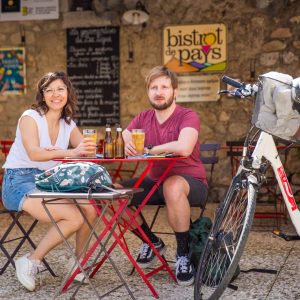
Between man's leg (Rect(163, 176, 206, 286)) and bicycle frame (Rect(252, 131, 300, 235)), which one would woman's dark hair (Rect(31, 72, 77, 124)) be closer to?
man's leg (Rect(163, 176, 206, 286))

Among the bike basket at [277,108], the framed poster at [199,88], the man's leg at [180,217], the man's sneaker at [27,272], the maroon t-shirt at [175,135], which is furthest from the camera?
the framed poster at [199,88]

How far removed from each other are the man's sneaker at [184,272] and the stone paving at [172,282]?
0.13 feet

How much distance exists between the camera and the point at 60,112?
3318 mm

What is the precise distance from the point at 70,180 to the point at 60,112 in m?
0.77

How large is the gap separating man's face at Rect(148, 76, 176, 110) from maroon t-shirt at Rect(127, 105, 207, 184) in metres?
0.09

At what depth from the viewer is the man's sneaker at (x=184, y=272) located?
9.99ft

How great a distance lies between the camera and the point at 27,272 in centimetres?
293

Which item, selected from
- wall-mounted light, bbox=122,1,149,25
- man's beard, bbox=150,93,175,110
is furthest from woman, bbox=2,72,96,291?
wall-mounted light, bbox=122,1,149,25

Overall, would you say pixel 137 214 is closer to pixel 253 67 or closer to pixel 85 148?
pixel 85 148

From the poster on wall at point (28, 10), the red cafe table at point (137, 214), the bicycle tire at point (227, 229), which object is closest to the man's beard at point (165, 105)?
the red cafe table at point (137, 214)

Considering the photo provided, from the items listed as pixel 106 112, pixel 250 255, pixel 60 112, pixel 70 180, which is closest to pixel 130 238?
pixel 250 255

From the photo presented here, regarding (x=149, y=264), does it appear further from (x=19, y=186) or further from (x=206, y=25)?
(x=206, y=25)

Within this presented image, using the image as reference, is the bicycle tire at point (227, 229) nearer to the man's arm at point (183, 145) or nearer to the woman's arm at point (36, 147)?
the man's arm at point (183, 145)

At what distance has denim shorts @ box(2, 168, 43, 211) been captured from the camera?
3049mm
